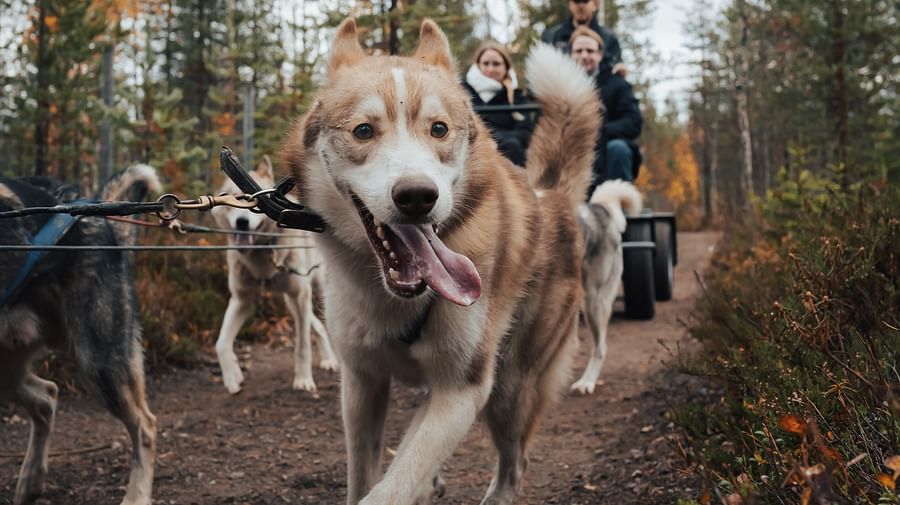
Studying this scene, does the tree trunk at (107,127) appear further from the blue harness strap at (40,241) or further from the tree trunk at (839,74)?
the tree trunk at (839,74)

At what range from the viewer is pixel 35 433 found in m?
3.60

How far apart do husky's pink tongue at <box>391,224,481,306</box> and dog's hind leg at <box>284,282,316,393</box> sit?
11.8ft

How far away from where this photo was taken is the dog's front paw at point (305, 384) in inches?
223

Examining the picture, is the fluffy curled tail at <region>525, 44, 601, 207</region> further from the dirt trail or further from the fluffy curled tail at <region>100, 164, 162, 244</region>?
the fluffy curled tail at <region>100, 164, 162, 244</region>

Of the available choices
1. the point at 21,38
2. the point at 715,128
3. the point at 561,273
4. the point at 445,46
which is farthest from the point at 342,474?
the point at 715,128

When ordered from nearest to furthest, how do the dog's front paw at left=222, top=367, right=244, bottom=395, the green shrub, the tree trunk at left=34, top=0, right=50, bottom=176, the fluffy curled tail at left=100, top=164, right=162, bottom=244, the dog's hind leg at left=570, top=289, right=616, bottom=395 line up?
the green shrub < the fluffy curled tail at left=100, top=164, right=162, bottom=244 < the dog's front paw at left=222, top=367, right=244, bottom=395 < the dog's hind leg at left=570, top=289, right=616, bottom=395 < the tree trunk at left=34, top=0, right=50, bottom=176

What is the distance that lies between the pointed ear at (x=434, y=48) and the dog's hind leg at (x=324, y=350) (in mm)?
3742

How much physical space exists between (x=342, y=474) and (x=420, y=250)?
1.98 m

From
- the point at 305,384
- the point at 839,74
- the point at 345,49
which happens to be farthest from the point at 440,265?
the point at 839,74

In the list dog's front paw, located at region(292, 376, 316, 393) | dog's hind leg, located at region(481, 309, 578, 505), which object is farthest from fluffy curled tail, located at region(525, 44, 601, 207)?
dog's front paw, located at region(292, 376, 316, 393)

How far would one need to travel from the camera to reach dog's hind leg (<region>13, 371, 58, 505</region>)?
3.44 metres

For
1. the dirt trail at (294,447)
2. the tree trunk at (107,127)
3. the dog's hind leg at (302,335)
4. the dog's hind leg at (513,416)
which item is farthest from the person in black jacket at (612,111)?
the tree trunk at (107,127)

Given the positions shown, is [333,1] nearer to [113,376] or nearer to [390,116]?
[113,376]

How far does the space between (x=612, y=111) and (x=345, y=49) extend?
433cm
